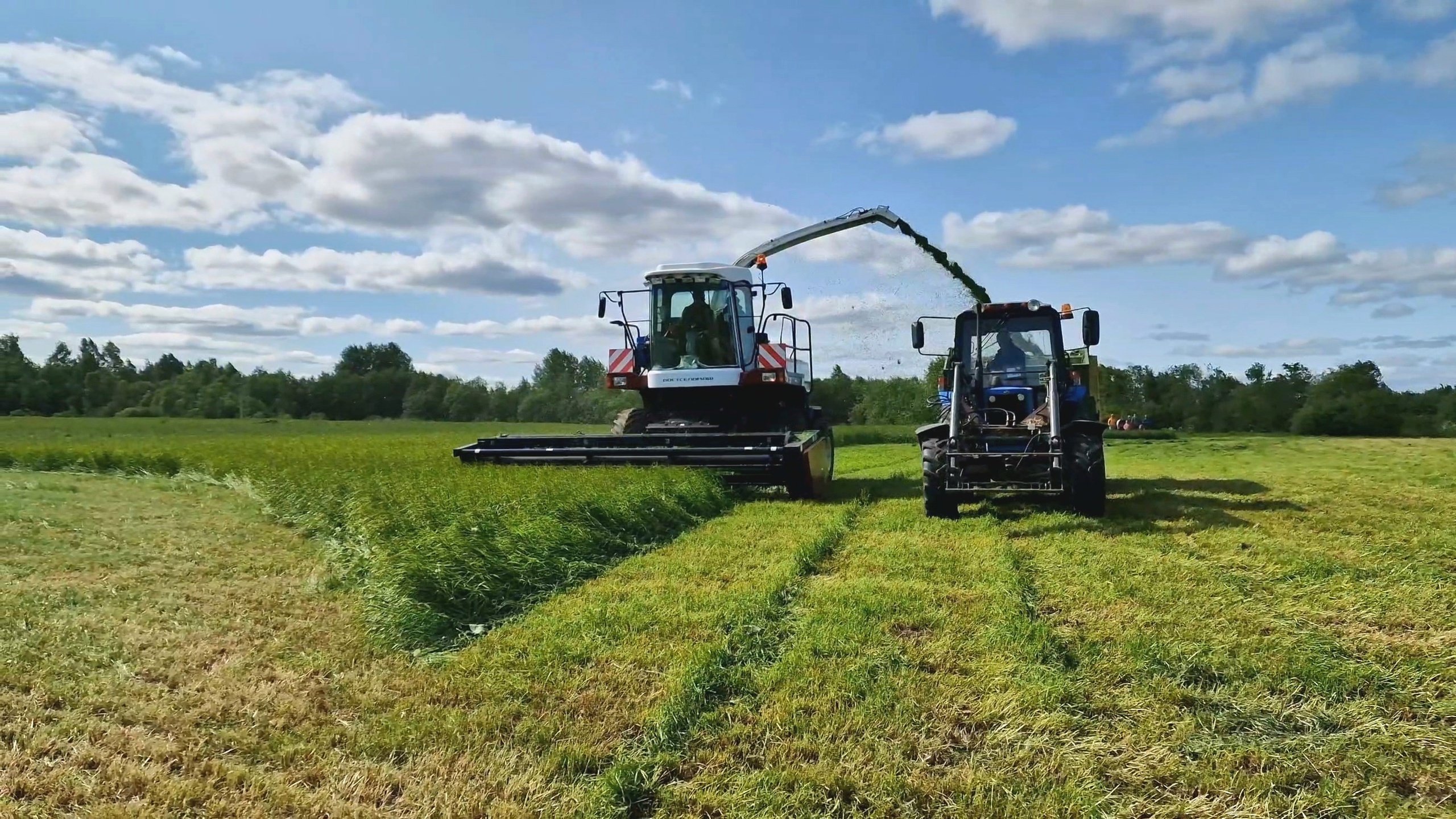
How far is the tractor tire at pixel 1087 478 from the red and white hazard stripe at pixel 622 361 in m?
6.66

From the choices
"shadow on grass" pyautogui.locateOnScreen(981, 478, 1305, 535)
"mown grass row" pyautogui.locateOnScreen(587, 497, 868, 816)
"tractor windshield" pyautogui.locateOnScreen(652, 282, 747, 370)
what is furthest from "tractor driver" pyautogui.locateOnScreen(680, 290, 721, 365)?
"mown grass row" pyautogui.locateOnScreen(587, 497, 868, 816)

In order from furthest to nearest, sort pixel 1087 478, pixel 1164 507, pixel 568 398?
1. pixel 568 398
2. pixel 1164 507
3. pixel 1087 478

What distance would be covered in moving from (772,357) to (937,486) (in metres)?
4.58

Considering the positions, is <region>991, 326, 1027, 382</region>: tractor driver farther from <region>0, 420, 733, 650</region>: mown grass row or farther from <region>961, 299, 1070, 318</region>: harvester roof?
<region>0, 420, 733, 650</region>: mown grass row

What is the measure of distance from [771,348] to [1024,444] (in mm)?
4918

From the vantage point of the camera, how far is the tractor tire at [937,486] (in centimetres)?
907

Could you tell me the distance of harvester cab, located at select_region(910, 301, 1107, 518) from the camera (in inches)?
354

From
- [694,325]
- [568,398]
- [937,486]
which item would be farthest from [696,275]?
[568,398]

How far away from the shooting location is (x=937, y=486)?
29.8 ft

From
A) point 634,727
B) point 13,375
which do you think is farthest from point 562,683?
point 13,375

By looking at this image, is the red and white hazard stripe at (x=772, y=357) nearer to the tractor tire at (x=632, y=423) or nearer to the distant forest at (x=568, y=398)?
the tractor tire at (x=632, y=423)

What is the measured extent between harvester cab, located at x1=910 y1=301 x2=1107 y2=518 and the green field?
0.61 metres

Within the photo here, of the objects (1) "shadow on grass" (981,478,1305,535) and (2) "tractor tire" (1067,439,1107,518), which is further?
(2) "tractor tire" (1067,439,1107,518)

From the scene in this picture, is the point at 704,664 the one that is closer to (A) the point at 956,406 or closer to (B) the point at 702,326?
(A) the point at 956,406
